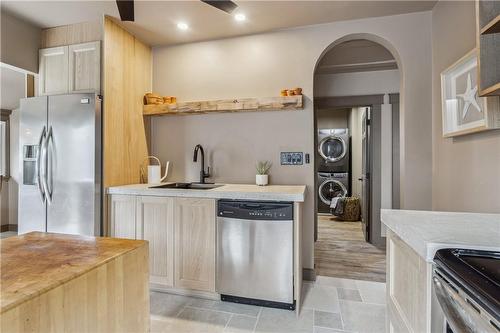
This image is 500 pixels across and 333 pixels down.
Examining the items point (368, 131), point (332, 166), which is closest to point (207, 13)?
point (368, 131)

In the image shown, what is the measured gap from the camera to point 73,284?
0.86 m

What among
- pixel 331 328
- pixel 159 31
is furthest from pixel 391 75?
pixel 331 328

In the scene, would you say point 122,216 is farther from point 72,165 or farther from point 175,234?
point 72,165

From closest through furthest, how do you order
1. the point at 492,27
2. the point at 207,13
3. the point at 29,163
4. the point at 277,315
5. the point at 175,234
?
the point at 492,27 < the point at 277,315 < the point at 175,234 < the point at 207,13 < the point at 29,163

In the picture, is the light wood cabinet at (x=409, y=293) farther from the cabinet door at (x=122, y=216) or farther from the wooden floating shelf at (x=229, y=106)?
the cabinet door at (x=122, y=216)

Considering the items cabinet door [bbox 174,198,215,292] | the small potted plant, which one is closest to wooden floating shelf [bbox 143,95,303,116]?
the small potted plant

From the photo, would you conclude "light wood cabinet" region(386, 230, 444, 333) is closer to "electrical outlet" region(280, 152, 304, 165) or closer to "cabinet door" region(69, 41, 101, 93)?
"electrical outlet" region(280, 152, 304, 165)

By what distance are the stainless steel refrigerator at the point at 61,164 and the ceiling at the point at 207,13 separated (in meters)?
0.81

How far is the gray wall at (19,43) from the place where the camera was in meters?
2.51

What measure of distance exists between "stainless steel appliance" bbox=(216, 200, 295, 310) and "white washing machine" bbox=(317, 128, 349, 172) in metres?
4.74

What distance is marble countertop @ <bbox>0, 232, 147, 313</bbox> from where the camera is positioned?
2.52 ft

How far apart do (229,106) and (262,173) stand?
790 mm

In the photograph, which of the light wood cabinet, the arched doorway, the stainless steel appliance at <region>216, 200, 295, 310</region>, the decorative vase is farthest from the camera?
the arched doorway

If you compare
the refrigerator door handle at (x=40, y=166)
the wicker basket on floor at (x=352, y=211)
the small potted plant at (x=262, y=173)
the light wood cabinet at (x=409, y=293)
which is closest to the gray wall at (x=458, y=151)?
the light wood cabinet at (x=409, y=293)
